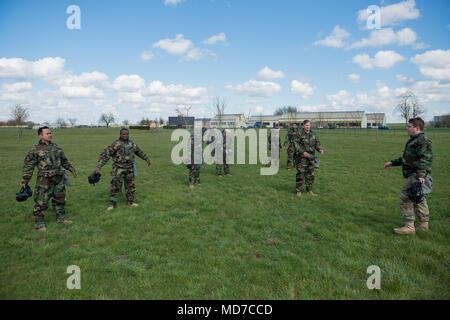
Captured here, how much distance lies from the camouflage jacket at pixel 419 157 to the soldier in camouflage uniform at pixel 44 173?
8.44m

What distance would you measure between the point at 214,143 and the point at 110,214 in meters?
6.38

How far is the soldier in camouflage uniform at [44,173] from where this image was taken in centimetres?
595

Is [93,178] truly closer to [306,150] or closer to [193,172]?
[193,172]

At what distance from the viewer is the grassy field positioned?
12.6 ft

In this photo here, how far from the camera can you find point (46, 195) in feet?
19.8

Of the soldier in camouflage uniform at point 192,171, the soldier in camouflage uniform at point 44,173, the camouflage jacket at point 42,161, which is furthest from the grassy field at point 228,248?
the camouflage jacket at point 42,161

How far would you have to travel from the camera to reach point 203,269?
4.38 meters

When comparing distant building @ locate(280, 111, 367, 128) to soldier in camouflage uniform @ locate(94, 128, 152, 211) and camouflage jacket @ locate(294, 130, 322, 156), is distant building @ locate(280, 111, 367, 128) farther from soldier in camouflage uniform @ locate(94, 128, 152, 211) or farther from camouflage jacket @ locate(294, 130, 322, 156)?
soldier in camouflage uniform @ locate(94, 128, 152, 211)

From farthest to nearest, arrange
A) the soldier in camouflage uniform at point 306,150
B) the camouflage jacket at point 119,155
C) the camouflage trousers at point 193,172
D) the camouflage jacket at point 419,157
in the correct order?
the camouflage trousers at point 193,172, the soldier in camouflage uniform at point 306,150, the camouflage jacket at point 119,155, the camouflage jacket at point 419,157

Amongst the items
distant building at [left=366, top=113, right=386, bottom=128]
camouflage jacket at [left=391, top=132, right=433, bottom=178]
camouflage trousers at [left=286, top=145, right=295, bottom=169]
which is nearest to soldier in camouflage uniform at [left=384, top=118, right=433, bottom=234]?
camouflage jacket at [left=391, top=132, right=433, bottom=178]

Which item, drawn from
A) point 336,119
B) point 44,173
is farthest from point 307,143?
point 336,119

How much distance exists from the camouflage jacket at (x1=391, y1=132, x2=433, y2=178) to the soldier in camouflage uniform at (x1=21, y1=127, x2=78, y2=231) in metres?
8.44

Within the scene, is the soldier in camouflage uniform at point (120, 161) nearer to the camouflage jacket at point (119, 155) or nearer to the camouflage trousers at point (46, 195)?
the camouflage jacket at point (119, 155)
